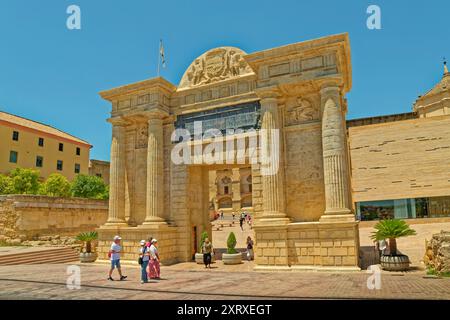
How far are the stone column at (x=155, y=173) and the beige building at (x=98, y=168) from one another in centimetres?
4423

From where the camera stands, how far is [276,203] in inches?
583

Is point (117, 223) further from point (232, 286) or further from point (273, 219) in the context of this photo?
point (232, 286)

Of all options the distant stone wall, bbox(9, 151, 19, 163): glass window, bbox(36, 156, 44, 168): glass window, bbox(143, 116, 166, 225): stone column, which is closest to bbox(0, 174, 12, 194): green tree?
bbox(9, 151, 19, 163): glass window

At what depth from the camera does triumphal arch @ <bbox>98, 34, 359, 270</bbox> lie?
14.2 meters

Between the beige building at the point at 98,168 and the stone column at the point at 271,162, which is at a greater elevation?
the beige building at the point at 98,168

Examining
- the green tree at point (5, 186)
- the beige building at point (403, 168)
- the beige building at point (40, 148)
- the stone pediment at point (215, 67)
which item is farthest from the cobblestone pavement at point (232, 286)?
the beige building at point (40, 148)

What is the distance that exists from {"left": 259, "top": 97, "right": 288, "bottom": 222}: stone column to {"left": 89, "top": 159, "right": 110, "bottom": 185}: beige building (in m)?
49.4

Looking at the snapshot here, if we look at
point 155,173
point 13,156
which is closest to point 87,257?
point 155,173

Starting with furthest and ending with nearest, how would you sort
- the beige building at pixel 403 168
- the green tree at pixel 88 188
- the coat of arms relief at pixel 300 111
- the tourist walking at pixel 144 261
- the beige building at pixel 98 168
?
the beige building at pixel 98 168 < the green tree at pixel 88 188 < the beige building at pixel 403 168 < the coat of arms relief at pixel 300 111 < the tourist walking at pixel 144 261

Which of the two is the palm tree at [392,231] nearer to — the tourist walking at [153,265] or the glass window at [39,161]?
the tourist walking at [153,265]

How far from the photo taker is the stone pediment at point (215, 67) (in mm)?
17750
